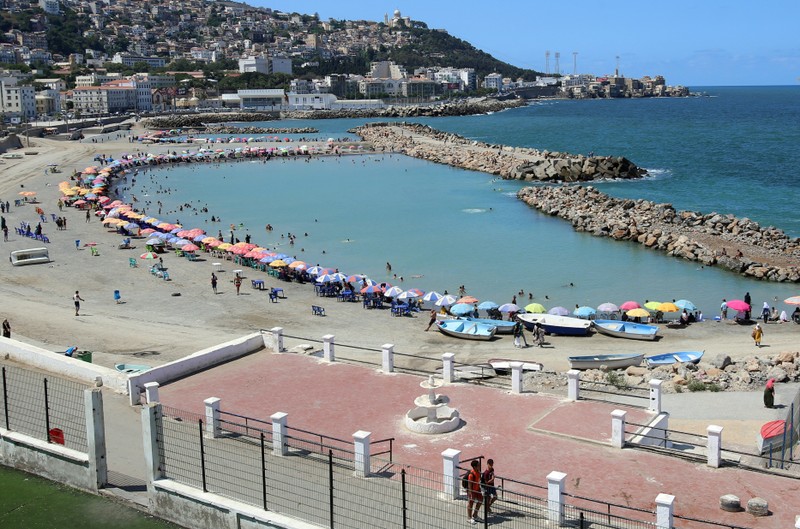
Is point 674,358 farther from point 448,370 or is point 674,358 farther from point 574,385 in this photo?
point 448,370

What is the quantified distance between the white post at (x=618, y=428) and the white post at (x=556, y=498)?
8.21ft

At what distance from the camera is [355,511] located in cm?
1066

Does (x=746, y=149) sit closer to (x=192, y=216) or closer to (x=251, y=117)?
(x=192, y=216)

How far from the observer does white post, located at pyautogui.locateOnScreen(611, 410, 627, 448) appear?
1255 cm

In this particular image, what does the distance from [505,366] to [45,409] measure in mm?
10102

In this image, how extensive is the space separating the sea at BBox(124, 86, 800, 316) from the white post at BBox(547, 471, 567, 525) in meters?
19.0

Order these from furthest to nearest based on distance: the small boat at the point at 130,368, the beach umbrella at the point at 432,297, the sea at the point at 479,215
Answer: the sea at the point at 479,215 < the beach umbrella at the point at 432,297 < the small boat at the point at 130,368

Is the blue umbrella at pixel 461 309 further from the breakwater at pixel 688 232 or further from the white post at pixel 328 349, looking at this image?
the breakwater at pixel 688 232

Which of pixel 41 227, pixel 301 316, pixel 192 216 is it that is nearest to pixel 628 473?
pixel 301 316

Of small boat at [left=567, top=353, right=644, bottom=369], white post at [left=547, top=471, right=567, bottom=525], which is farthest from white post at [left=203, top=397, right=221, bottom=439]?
small boat at [left=567, top=353, right=644, bottom=369]

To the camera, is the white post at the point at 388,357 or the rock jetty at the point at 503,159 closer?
the white post at the point at 388,357

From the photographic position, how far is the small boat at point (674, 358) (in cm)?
2087

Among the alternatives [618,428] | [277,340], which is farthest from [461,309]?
[618,428]

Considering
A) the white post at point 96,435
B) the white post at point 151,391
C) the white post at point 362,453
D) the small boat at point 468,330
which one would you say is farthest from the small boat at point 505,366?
the white post at point 96,435
